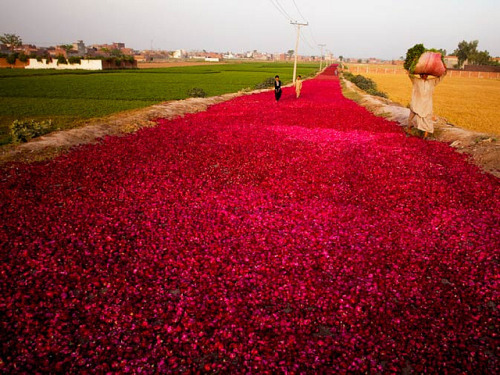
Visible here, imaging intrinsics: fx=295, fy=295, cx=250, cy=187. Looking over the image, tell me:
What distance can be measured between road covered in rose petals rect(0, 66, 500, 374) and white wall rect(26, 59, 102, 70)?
82.6 metres

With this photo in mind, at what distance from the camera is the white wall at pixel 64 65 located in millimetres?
77562

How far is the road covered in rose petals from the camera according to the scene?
3.77m

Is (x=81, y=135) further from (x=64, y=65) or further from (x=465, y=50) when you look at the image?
(x=465, y=50)

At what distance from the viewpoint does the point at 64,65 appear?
3051 inches

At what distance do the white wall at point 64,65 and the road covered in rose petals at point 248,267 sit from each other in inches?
3252

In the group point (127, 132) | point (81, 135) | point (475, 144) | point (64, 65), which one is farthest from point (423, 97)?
point (64, 65)

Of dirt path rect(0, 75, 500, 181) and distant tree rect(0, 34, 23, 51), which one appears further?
distant tree rect(0, 34, 23, 51)

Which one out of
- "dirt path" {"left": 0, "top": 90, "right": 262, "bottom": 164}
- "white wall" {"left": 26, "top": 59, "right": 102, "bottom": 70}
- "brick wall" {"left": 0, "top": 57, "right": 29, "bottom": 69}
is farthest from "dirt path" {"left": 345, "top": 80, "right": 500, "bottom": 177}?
"brick wall" {"left": 0, "top": 57, "right": 29, "bottom": 69}

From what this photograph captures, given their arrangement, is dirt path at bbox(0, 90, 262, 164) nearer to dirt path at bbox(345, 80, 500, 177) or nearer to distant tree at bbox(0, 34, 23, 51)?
dirt path at bbox(345, 80, 500, 177)

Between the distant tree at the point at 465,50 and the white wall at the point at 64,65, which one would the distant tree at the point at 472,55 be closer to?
the distant tree at the point at 465,50

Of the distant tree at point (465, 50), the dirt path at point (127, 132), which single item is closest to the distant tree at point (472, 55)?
the distant tree at point (465, 50)

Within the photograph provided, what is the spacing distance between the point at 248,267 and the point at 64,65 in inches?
3674

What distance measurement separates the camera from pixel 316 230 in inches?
260

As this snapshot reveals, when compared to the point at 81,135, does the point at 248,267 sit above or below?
below
